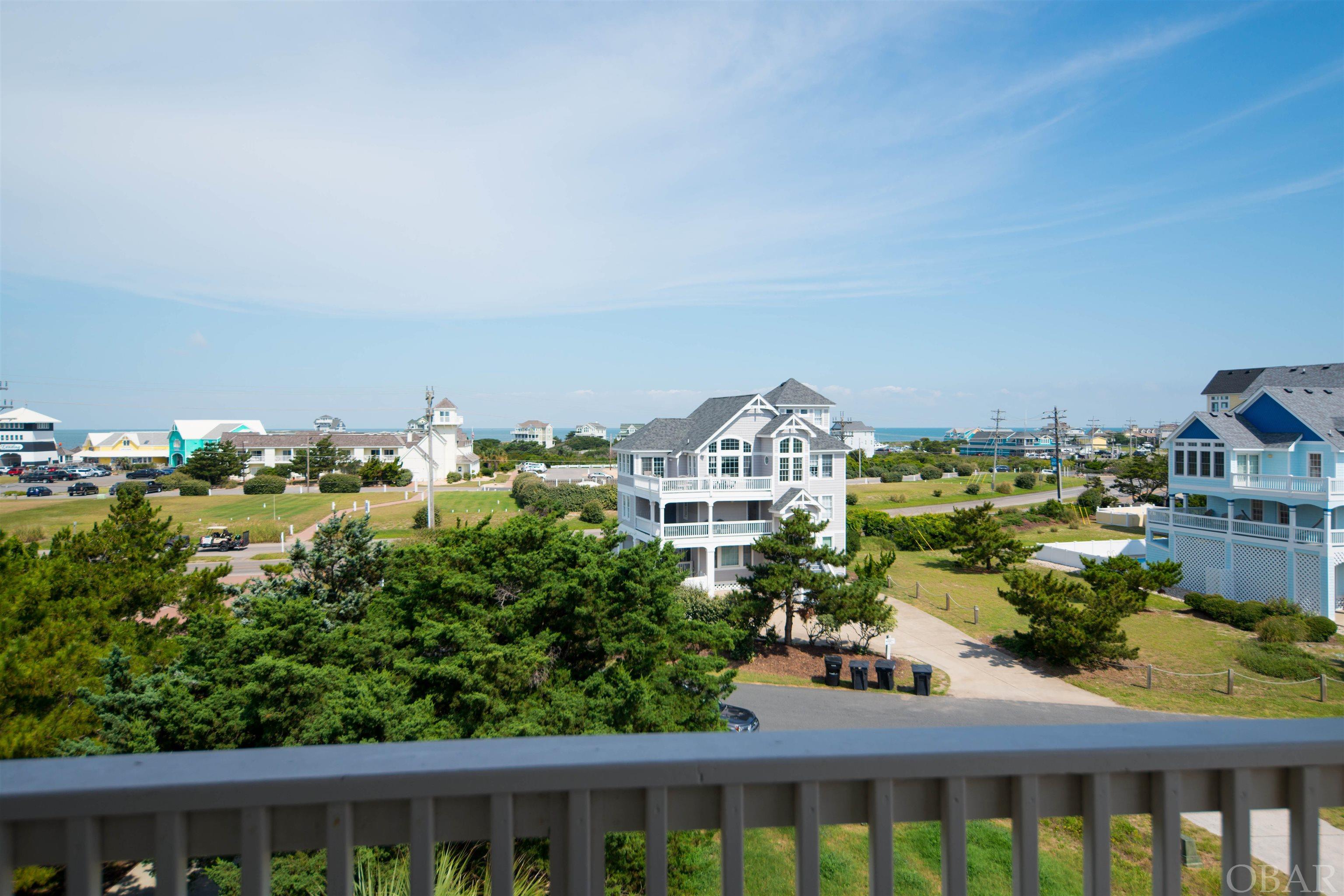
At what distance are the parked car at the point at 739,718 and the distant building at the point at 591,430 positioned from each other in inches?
6551

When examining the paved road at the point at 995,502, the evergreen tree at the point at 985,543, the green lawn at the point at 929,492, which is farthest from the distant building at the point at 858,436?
the evergreen tree at the point at 985,543

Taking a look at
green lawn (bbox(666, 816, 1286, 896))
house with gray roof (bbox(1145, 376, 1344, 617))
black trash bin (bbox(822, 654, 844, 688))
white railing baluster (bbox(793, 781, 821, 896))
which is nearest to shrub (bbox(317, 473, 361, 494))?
black trash bin (bbox(822, 654, 844, 688))

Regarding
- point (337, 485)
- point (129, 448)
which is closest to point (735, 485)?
point (337, 485)

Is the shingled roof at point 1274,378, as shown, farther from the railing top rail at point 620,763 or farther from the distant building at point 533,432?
the distant building at point 533,432

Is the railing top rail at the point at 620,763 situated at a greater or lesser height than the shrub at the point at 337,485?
greater

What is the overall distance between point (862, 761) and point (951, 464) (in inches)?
3589

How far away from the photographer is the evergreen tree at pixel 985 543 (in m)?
30.4

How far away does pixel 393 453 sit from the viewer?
79.4 m

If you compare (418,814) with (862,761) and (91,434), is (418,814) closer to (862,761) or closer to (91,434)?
(862,761)

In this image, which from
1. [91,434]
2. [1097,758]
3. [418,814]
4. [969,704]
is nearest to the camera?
[418,814]

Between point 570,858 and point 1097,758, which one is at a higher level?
point 1097,758

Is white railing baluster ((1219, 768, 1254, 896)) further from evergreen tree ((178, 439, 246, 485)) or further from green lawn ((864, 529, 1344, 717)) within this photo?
evergreen tree ((178, 439, 246, 485))

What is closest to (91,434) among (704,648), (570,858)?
(704,648)

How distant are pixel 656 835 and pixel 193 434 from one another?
9458 centimetres
